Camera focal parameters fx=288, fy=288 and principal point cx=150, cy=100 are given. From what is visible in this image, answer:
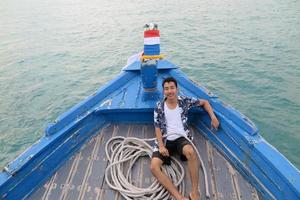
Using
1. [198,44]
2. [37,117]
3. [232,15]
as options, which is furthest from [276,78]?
[232,15]

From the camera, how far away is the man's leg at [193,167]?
2.83 metres

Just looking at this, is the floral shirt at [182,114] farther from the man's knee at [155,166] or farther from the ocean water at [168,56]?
the ocean water at [168,56]

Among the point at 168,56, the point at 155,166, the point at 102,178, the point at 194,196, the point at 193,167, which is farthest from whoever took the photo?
the point at 168,56

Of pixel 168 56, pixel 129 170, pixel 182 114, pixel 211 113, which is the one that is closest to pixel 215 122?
pixel 211 113

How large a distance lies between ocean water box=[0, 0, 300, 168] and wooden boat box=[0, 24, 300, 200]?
8.29 feet

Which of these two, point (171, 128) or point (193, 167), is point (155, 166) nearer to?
point (193, 167)

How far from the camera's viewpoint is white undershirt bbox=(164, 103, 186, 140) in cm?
333

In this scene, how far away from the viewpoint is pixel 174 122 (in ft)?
11.1

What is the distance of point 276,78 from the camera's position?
27.1 feet

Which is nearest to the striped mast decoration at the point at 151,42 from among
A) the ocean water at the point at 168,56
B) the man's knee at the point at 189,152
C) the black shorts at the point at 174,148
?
the black shorts at the point at 174,148

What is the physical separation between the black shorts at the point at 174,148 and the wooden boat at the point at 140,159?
0.82 feet

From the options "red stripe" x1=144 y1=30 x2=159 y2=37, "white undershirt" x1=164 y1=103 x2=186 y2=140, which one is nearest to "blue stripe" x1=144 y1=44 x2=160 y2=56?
"red stripe" x1=144 y1=30 x2=159 y2=37

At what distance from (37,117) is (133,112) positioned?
13.2ft

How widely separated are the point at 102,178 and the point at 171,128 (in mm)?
963
